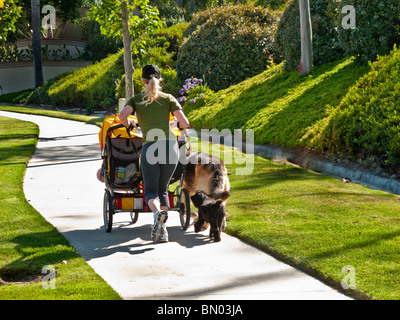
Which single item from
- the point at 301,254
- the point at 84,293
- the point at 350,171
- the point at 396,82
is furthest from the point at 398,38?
Result: the point at 84,293

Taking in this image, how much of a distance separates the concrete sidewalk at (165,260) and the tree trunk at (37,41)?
26.4m

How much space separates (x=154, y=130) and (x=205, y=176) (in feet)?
3.71

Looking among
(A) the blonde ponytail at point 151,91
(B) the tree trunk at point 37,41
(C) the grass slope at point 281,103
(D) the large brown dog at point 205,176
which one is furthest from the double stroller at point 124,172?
(B) the tree trunk at point 37,41

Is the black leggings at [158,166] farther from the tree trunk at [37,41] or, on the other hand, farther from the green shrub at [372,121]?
the tree trunk at [37,41]

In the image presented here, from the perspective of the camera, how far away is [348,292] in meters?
5.44

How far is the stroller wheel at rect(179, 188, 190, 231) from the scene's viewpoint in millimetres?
7602

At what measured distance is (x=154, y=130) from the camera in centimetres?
703

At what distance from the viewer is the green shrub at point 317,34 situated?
18.2 meters

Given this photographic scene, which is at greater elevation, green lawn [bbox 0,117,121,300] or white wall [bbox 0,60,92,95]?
white wall [bbox 0,60,92,95]

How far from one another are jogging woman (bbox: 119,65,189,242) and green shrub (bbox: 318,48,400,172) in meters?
5.08

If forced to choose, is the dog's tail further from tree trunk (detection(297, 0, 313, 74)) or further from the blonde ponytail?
tree trunk (detection(297, 0, 313, 74))

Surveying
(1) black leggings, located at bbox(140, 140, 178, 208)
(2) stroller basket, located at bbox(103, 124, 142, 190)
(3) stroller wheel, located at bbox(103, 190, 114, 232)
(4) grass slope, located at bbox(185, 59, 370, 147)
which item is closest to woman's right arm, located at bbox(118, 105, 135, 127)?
(1) black leggings, located at bbox(140, 140, 178, 208)

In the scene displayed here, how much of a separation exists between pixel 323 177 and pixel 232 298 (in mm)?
6488
